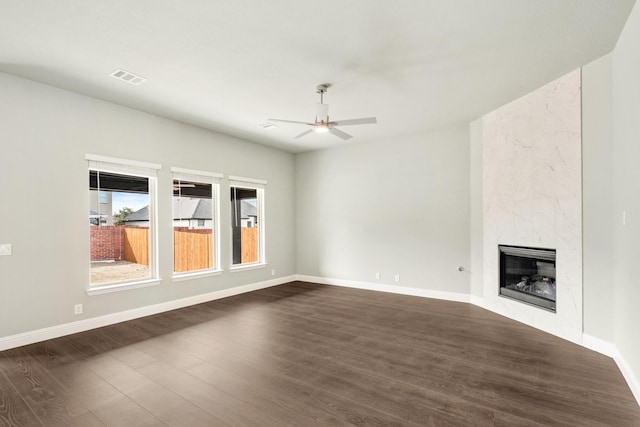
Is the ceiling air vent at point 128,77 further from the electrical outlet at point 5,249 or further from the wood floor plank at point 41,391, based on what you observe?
the wood floor plank at point 41,391

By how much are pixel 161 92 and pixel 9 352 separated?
A: 3.40 m

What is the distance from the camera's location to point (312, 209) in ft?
24.4

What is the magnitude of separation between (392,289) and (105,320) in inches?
187

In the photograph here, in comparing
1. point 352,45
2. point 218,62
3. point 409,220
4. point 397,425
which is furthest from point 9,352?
point 409,220

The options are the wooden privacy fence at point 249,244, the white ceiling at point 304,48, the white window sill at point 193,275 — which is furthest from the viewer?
the wooden privacy fence at point 249,244

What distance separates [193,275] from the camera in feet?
17.7

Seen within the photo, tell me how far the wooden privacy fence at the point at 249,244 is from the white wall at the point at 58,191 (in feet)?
5.03

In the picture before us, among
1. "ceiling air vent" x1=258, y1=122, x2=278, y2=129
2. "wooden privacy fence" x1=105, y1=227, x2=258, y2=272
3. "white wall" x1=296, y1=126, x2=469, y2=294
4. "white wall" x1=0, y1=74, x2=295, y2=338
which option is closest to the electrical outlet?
"white wall" x1=0, y1=74, x2=295, y2=338

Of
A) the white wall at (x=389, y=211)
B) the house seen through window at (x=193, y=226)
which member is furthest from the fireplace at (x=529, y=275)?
the house seen through window at (x=193, y=226)

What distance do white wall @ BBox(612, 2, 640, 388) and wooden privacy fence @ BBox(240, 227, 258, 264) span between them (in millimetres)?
5688

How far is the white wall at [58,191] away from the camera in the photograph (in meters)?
Answer: 3.57

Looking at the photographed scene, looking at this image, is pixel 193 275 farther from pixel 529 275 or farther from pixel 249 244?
pixel 529 275

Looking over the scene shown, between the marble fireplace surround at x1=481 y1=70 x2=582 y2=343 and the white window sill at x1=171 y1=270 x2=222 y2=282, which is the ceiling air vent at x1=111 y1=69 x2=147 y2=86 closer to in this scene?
the white window sill at x1=171 y1=270 x2=222 y2=282

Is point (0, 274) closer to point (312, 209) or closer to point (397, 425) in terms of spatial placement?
point (397, 425)
